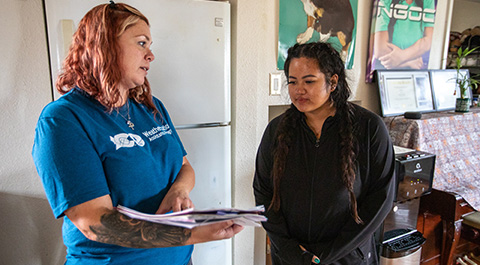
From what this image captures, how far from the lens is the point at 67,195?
2.22 ft

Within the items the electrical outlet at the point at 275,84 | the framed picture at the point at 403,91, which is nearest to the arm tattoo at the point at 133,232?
the electrical outlet at the point at 275,84

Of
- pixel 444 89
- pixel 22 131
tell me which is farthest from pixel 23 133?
pixel 444 89

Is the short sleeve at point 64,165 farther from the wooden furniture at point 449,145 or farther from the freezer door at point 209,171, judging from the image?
the wooden furniture at point 449,145

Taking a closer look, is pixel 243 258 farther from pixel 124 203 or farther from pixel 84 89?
pixel 84 89

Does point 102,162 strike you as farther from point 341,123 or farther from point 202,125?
Answer: point 341,123

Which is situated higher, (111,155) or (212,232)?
(111,155)

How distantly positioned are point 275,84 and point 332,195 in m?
0.93

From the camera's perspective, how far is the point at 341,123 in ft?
3.67

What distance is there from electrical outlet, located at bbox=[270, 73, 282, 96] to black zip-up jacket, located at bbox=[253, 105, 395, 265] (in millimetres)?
692

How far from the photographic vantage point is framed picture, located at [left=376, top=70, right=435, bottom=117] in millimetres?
2154

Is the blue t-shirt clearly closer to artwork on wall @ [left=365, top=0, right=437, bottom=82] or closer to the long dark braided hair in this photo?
the long dark braided hair

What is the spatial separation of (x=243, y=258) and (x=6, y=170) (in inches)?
50.8

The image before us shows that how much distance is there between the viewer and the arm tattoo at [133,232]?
0.70 metres

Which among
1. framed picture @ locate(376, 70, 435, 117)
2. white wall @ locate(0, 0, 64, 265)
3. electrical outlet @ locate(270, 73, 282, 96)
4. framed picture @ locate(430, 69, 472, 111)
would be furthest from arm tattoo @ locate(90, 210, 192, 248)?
framed picture @ locate(430, 69, 472, 111)
